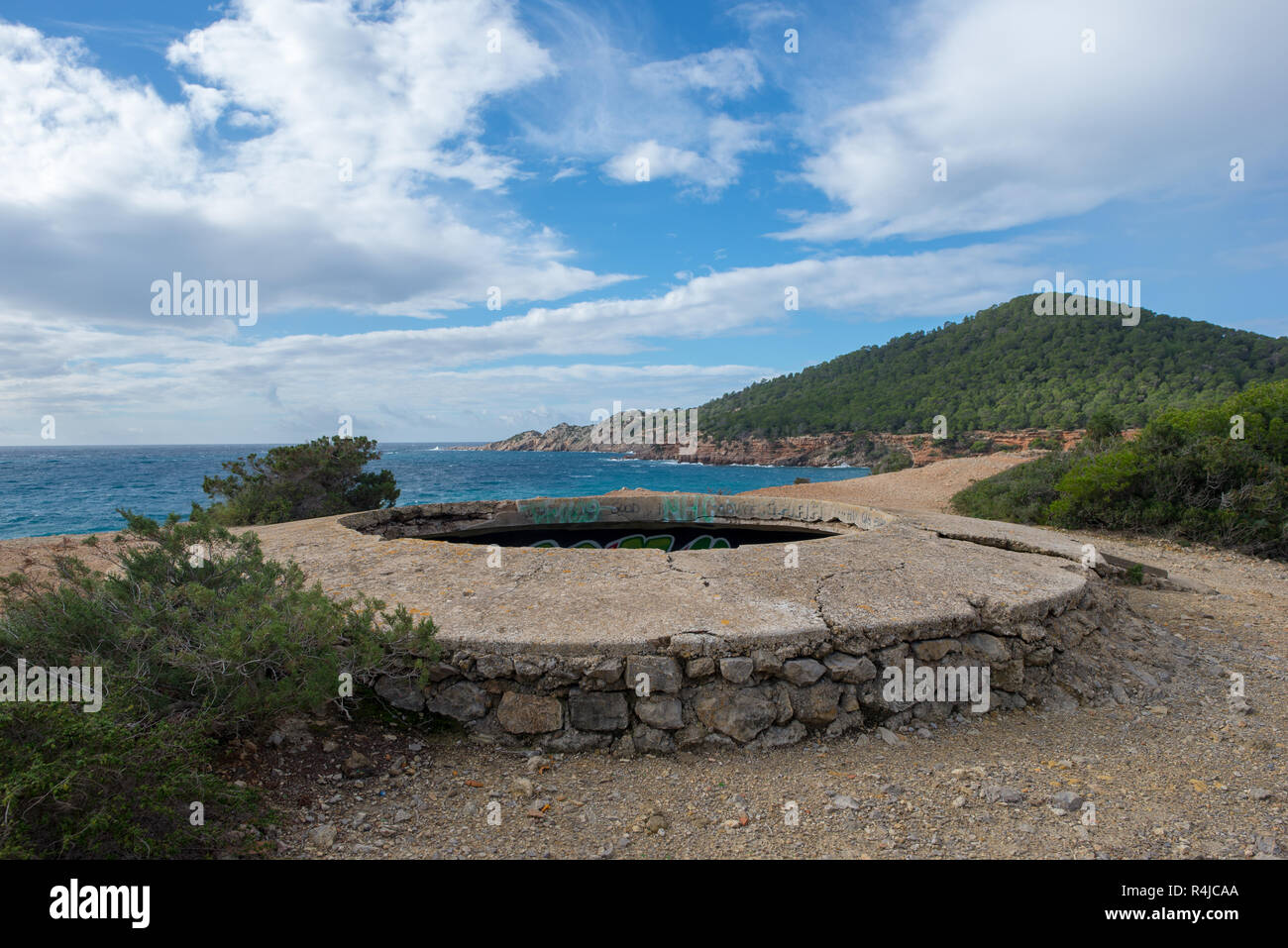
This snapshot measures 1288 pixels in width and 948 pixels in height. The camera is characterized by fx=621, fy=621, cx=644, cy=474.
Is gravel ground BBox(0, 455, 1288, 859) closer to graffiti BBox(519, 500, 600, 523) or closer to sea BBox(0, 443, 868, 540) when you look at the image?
graffiti BBox(519, 500, 600, 523)

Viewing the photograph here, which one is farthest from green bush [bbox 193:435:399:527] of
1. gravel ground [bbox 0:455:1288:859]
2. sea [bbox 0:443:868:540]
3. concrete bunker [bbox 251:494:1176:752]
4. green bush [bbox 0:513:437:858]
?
gravel ground [bbox 0:455:1288:859]

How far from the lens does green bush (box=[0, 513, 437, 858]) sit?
2203 mm

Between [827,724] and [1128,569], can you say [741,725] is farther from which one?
[1128,569]

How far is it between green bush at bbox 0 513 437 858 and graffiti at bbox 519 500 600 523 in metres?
3.52

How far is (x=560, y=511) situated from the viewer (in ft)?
24.8

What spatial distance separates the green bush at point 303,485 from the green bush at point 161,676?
9732 millimetres

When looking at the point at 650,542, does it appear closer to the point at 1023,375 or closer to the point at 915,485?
the point at 915,485

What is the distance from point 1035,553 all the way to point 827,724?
404cm

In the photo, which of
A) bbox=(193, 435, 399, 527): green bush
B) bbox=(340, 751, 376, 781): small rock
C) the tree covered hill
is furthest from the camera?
the tree covered hill

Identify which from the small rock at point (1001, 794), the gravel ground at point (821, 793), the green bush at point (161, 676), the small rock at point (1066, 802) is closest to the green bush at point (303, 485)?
the green bush at point (161, 676)

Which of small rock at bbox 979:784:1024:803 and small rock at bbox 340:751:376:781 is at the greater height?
small rock at bbox 340:751:376:781

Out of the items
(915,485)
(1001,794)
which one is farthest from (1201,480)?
(915,485)

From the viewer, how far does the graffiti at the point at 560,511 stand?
7.52m
